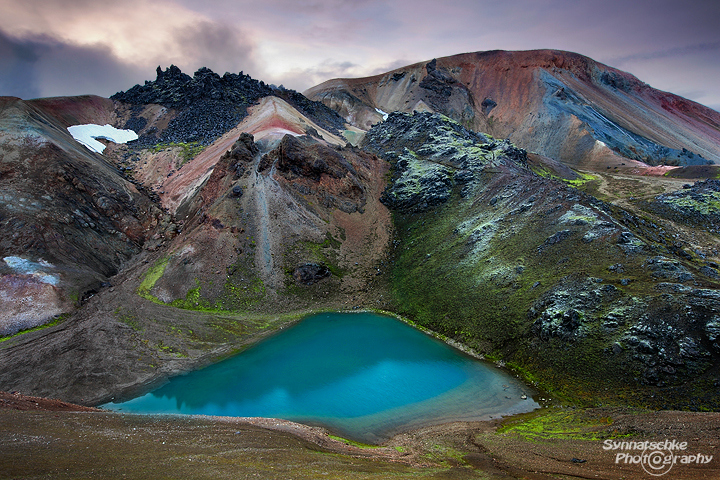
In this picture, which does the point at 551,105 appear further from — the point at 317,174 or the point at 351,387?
the point at 351,387

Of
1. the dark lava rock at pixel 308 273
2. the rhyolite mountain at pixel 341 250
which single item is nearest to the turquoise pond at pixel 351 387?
the rhyolite mountain at pixel 341 250

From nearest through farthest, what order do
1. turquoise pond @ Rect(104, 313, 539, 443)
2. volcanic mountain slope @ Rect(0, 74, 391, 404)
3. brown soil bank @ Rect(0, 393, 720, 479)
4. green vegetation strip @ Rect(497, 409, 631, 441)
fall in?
brown soil bank @ Rect(0, 393, 720, 479)
green vegetation strip @ Rect(497, 409, 631, 441)
turquoise pond @ Rect(104, 313, 539, 443)
volcanic mountain slope @ Rect(0, 74, 391, 404)

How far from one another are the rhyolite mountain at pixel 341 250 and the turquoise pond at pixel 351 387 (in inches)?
110

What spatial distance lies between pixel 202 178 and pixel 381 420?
52657 millimetres

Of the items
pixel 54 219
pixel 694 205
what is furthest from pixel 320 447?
pixel 694 205

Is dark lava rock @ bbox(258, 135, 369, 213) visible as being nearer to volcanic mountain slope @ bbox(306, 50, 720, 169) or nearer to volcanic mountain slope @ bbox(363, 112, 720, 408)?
volcanic mountain slope @ bbox(363, 112, 720, 408)

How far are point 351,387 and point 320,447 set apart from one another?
10.8 meters

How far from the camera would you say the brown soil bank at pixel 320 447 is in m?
15.1

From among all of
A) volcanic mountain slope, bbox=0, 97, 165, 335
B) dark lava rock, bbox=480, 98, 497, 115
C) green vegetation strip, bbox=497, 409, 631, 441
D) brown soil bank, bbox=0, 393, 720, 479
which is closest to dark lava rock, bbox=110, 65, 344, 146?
volcanic mountain slope, bbox=0, 97, 165, 335

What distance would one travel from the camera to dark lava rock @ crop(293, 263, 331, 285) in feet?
166

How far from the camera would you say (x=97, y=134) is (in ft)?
275

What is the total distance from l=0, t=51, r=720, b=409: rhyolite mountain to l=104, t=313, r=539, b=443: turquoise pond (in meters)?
2.80

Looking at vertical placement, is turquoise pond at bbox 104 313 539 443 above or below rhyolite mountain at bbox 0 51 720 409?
below

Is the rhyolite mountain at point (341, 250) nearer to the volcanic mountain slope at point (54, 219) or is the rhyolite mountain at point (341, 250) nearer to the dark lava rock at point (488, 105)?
the volcanic mountain slope at point (54, 219)
